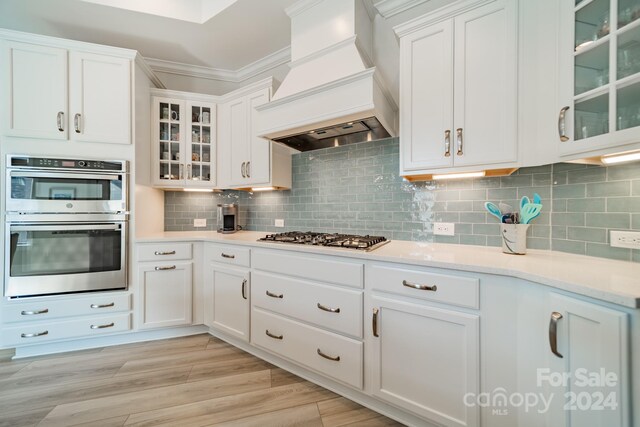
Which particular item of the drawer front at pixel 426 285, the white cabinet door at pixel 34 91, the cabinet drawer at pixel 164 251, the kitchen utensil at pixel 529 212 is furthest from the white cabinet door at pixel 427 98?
the white cabinet door at pixel 34 91

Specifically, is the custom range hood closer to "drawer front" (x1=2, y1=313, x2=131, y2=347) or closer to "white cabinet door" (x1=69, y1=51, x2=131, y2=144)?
"white cabinet door" (x1=69, y1=51, x2=131, y2=144)

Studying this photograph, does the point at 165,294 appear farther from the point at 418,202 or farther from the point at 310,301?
the point at 418,202

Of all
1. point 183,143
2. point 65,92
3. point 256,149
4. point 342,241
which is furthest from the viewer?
point 183,143

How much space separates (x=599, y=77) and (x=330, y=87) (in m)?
1.37

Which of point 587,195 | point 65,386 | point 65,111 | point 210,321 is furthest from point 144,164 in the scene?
point 587,195

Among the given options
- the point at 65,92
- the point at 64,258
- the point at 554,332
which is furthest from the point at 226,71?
the point at 554,332

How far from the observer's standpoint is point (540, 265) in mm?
1201

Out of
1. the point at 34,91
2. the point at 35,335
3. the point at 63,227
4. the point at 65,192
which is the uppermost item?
the point at 34,91

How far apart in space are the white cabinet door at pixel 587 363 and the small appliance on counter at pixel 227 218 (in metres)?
2.73

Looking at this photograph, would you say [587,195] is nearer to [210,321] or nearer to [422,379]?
[422,379]

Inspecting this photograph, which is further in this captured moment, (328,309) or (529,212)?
(328,309)

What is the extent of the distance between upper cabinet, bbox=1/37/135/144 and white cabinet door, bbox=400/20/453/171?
8.07 feet

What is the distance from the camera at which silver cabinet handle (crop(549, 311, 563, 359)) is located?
38.3 inches

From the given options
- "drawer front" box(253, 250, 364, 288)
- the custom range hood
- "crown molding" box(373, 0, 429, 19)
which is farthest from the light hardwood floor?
"crown molding" box(373, 0, 429, 19)
